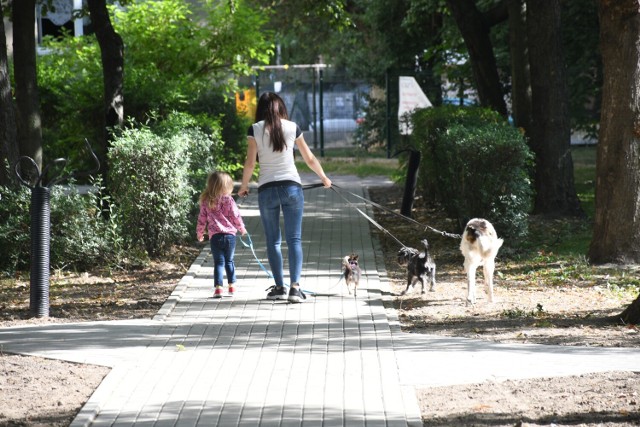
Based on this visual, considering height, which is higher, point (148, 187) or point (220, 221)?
point (148, 187)

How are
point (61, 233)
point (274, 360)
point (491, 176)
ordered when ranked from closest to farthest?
point (274, 360) < point (61, 233) < point (491, 176)

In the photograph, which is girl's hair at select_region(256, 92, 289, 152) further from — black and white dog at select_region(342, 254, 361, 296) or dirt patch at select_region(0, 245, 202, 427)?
dirt patch at select_region(0, 245, 202, 427)

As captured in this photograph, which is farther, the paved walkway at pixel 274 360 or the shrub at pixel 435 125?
the shrub at pixel 435 125

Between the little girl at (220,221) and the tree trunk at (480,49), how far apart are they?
29.5ft

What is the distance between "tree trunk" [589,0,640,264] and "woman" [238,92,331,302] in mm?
4210

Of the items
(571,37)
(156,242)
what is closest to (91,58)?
(156,242)

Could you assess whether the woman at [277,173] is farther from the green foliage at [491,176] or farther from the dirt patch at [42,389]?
the green foliage at [491,176]

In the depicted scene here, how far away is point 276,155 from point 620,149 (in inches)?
190

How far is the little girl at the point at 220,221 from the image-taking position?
1068 centimetres

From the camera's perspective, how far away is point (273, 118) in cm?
1002

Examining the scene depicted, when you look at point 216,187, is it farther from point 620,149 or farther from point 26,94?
point 26,94

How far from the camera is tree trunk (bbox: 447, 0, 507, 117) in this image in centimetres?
1867

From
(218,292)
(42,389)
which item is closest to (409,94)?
(218,292)

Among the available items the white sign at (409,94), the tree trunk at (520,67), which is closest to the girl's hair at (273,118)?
the tree trunk at (520,67)
